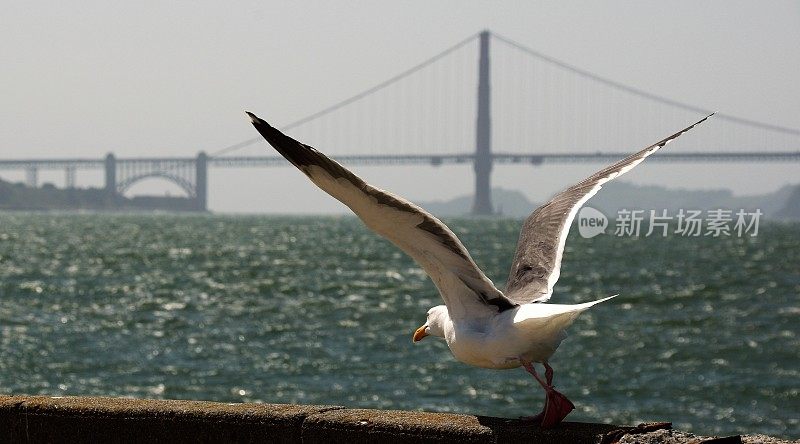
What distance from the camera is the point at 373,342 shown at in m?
15.9

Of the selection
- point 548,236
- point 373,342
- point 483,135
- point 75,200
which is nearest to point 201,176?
point 483,135

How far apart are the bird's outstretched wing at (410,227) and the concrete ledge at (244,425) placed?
1.11 feet

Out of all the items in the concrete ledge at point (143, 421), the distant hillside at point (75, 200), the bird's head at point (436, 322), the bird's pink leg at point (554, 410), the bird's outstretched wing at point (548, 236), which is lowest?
the distant hillside at point (75, 200)

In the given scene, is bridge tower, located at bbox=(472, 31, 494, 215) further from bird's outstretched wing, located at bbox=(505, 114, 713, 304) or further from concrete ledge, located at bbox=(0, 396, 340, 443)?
concrete ledge, located at bbox=(0, 396, 340, 443)

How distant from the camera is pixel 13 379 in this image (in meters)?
13.0

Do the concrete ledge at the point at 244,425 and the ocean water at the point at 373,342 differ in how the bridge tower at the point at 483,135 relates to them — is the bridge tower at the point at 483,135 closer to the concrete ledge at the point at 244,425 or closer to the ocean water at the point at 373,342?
the ocean water at the point at 373,342

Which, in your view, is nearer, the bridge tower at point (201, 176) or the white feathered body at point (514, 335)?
the white feathered body at point (514, 335)

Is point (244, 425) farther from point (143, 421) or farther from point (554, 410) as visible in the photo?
point (554, 410)

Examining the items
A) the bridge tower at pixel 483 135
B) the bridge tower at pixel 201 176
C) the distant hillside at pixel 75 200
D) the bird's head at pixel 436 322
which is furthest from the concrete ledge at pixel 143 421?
the distant hillside at pixel 75 200

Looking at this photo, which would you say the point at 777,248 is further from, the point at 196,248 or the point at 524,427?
the point at 524,427

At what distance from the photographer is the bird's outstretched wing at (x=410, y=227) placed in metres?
2.98

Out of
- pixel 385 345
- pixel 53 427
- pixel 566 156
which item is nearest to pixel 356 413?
pixel 53 427

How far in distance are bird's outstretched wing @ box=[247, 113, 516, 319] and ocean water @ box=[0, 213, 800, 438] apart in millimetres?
7611

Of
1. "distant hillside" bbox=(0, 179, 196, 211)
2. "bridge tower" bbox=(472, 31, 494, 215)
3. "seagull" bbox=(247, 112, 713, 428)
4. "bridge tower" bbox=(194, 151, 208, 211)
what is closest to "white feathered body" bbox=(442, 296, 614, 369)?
"seagull" bbox=(247, 112, 713, 428)
